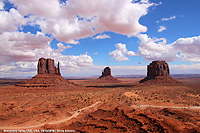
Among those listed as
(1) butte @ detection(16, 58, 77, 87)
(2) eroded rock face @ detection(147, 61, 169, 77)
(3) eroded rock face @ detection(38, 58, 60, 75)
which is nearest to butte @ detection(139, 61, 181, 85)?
(2) eroded rock face @ detection(147, 61, 169, 77)

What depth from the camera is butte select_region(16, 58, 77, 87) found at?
7121 centimetres

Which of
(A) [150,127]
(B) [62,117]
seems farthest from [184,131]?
(B) [62,117]

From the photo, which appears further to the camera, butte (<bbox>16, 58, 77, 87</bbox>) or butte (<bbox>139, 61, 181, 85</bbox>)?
butte (<bbox>139, 61, 181, 85</bbox>)

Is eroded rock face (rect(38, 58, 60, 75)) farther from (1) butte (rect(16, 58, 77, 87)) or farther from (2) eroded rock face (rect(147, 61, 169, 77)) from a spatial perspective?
(2) eroded rock face (rect(147, 61, 169, 77))

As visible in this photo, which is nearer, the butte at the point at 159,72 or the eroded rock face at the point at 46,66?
the eroded rock face at the point at 46,66

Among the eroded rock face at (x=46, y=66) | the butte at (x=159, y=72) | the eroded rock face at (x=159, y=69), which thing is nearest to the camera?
the eroded rock face at (x=46, y=66)

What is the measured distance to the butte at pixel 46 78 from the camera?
71213 mm

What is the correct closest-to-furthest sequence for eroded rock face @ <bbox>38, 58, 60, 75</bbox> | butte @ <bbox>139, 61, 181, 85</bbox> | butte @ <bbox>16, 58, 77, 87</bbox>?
butte @ <bbox>16, 58, 77, 87</bbox>, eroded rock face @ <bbox>38, 58, 60, 75</bbox>, butte @ <bbox>139, 61, 181, 85</bbox>

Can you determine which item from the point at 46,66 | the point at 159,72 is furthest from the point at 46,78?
the point at 159,72

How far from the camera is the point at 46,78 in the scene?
7738cm

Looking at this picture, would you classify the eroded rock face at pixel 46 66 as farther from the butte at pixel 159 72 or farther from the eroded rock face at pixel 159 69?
the eroded rock face at pixel 159 69

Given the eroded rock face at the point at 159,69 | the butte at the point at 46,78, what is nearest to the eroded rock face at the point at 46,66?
the butte at the point at 46,78

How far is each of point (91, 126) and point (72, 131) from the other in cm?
252

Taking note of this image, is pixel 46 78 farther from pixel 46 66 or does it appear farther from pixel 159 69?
pixel 159 69
